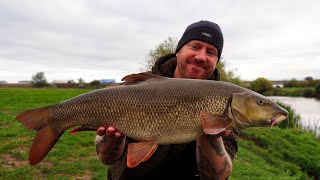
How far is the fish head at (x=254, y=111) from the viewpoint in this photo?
2.84 meters

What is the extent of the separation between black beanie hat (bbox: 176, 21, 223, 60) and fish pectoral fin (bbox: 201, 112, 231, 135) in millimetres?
1576

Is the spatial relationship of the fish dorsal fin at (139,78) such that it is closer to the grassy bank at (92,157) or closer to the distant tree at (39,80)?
the grassy bank at (92,157)

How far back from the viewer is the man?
320 centimetres

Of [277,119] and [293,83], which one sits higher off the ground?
[277,119]

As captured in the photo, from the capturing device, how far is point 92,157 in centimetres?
869

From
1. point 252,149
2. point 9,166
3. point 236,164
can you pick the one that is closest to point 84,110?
point 9,166

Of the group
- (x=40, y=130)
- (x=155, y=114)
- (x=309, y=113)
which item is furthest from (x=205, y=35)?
(x=309, y=113)

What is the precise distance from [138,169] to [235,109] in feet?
4.14

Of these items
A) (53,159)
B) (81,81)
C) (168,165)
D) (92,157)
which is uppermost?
(168,165)

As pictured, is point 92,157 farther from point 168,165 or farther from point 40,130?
point 40,130

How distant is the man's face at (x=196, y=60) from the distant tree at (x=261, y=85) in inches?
2535

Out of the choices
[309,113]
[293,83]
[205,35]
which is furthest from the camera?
[293,83]

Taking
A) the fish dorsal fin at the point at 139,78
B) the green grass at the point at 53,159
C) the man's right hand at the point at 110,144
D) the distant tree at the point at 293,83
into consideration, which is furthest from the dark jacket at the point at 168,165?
the distant tree at the point at 293,83

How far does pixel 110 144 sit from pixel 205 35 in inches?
74.6
